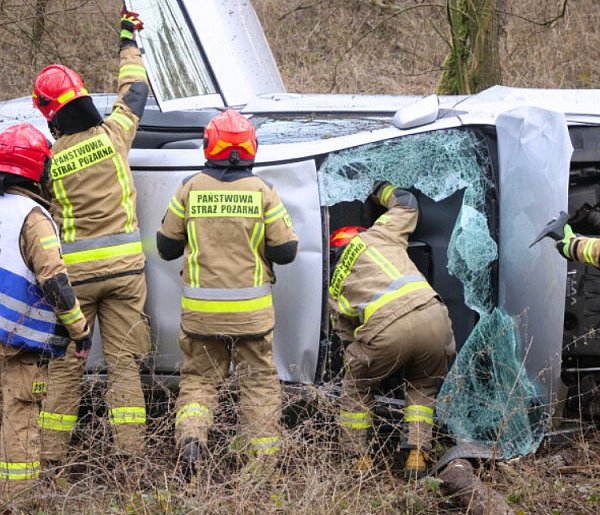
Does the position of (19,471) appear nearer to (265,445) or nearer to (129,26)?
(265,445)

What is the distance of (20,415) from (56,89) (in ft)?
5.05

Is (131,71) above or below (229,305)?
above

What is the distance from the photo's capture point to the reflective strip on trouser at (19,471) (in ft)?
14.1

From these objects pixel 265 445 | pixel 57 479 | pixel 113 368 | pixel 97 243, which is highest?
pixel 97 243

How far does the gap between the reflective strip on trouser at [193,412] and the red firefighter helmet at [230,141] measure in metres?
1.13

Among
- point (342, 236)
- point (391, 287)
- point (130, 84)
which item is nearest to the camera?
point (391, 287)

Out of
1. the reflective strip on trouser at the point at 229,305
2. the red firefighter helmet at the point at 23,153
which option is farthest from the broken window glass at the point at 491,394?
the red firefighter helmet at the point at 23,153

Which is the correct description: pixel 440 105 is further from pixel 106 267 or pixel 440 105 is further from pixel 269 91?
pixel 106 267

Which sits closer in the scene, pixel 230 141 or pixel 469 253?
pixel 230 141

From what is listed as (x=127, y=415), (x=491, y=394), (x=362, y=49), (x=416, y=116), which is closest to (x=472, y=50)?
(x=416, y=116)

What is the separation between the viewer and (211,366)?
15.9ft

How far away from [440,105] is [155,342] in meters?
1.97

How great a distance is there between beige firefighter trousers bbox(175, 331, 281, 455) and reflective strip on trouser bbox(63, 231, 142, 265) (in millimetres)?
525

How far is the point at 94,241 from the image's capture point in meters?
4.85
